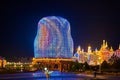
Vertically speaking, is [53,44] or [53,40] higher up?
[53,40]

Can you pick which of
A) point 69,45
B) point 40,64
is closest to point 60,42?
point 69,45

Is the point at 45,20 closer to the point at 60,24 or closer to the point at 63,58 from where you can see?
the point at 60,24

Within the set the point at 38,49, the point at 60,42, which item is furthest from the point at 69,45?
the point at 38,49

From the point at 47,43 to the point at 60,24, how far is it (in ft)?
33.9

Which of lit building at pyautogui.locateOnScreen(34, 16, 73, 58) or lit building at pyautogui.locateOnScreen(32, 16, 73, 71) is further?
lit building at pyautogui.locateOnScreen(34, 16, 73, 58)

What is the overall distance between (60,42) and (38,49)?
9631 millimetres

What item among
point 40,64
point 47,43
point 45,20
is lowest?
point 40,64

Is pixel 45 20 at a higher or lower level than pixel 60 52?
higher

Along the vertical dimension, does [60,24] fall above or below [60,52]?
above

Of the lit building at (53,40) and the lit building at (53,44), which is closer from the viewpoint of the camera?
the lit building at (53,44)

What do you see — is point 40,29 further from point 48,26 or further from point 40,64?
point 40,64

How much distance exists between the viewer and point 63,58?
447ft

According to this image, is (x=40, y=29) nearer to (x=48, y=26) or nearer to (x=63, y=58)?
(x=48, y=26)

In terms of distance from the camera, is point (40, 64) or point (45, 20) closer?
point (40, 64)
